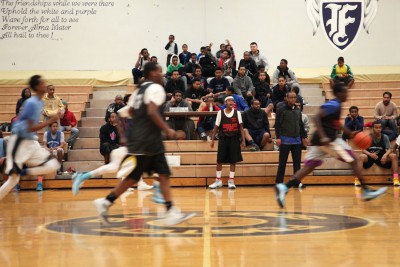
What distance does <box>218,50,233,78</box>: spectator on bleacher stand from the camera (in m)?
22.2

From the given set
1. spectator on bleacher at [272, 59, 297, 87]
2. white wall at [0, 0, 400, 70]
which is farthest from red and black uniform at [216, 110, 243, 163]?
white wall at [0, 0, 400, 70]

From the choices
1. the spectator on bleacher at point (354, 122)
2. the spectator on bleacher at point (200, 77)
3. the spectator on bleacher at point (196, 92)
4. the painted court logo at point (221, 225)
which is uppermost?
the spectator on bleacher at point (200, 77)

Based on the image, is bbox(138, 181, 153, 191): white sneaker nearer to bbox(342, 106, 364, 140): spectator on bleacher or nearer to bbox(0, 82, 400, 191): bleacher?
bbox(0, 82, 400, 191): bleacher

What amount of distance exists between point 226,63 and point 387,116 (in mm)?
5413

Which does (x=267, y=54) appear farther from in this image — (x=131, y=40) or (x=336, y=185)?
(x=336, y=185)

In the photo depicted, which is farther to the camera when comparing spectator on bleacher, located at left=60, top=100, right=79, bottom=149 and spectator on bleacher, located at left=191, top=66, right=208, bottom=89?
spectator on bleacher, located at left=191, top=66, right=208, bottom=89

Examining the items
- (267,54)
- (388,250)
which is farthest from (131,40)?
(388,250)

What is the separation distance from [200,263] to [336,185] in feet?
37.7

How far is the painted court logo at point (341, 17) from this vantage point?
2573 centimetres

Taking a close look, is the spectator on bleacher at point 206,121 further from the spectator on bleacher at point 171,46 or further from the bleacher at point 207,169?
the spectator on bleacher at point 171,46

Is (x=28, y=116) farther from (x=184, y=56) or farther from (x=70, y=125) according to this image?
(x=184, y=56)

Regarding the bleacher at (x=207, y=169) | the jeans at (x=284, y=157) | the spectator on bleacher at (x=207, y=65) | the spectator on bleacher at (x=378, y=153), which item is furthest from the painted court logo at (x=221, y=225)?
the spectator on bleacher at (x=207, y=65)

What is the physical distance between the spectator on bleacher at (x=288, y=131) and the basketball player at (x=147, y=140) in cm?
732

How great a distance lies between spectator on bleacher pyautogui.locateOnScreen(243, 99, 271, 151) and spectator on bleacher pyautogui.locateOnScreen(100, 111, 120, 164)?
3.16 meters
